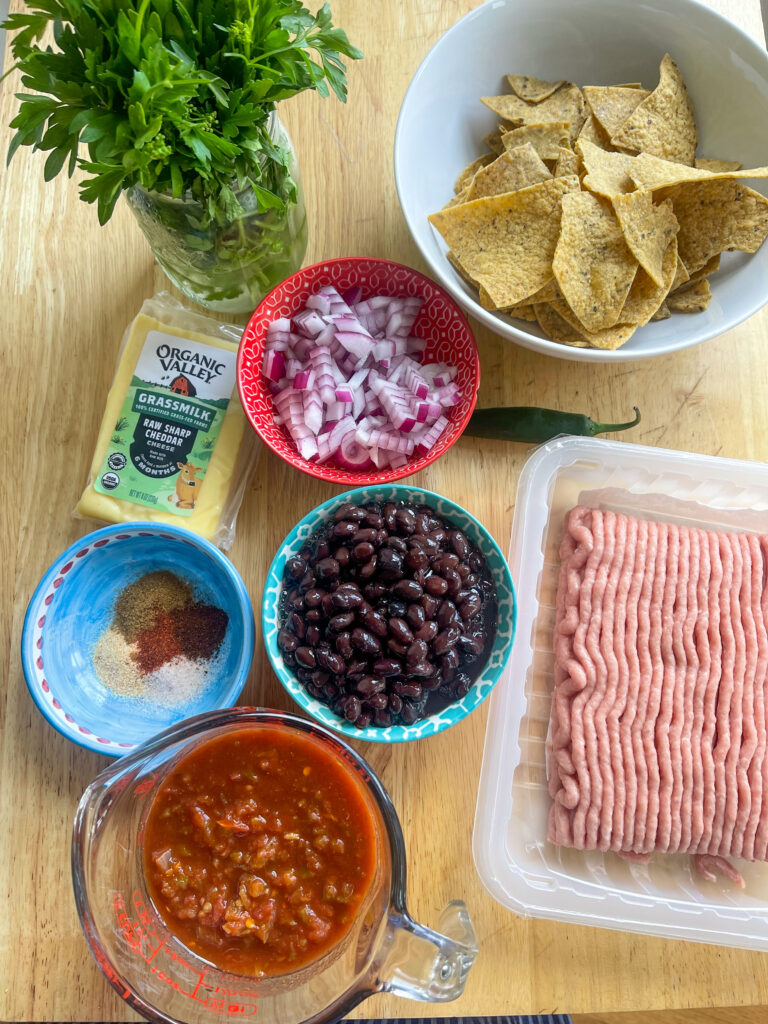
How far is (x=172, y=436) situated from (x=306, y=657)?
1.72 feet

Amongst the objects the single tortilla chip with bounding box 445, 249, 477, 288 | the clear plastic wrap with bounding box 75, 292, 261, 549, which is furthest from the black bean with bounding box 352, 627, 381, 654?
the single tortilla chip with bounding box 445, 249, 477, 288

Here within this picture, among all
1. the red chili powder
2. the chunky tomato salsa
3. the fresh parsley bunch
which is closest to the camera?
the fresh parsley bunch

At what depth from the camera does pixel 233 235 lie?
127cm

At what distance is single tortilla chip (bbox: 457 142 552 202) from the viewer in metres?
1.39

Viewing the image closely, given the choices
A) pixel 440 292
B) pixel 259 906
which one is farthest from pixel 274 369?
pixel 259 906

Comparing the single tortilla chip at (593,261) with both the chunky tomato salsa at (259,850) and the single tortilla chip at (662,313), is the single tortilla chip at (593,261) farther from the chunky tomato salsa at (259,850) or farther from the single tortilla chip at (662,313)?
the chunky tomato salsa at (259,850)

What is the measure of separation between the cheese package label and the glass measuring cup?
0.49 meters

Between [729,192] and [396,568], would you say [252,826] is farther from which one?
[729,192]

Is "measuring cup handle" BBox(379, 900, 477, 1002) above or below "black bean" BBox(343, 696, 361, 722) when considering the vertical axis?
below

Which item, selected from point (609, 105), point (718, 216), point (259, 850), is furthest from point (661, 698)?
point (609, 105)

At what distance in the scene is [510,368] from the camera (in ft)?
5.15

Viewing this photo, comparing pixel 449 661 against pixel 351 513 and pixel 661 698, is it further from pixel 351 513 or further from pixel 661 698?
pixel 661 698

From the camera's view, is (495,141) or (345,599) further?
(495,141)

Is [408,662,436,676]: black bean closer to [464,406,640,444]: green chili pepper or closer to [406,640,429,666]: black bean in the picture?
[406,640,429,666]: black bean
